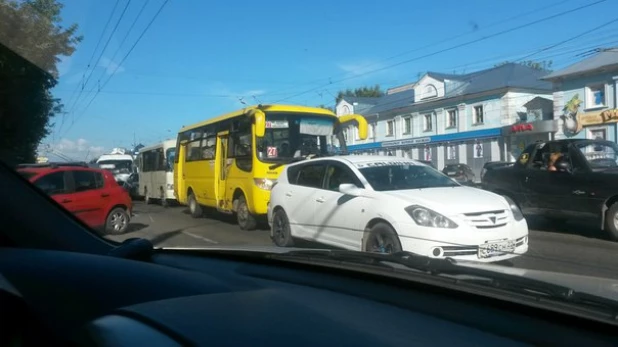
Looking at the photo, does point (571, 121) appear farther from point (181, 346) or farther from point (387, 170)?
point (181, 346)

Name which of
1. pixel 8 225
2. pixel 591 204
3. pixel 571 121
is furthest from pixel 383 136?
pixel 8 225

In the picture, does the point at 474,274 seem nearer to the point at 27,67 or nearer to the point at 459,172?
the point at 27,67

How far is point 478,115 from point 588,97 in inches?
322

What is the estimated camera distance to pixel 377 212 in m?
6.95

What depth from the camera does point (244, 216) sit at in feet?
43.2

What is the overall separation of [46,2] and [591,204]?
9365mm

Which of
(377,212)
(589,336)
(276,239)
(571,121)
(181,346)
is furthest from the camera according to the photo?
(571,121)

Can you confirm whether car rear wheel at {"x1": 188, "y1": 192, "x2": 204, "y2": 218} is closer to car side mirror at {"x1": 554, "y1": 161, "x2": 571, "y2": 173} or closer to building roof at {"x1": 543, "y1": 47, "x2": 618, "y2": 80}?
car side mirror at {"x1": 554, "y1": 161, "x2": 571, "y2": 173}

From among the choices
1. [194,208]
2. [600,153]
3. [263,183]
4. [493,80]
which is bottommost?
[194,208]

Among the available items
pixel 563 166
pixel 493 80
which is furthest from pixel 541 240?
pixel 493 80

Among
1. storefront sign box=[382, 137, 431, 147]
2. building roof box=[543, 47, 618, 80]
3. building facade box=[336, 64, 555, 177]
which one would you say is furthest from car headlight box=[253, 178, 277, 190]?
storefront sign box=[382, 137, 431, 147]

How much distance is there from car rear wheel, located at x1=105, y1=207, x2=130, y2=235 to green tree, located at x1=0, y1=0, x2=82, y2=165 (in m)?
2.77

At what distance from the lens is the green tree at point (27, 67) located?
5578 mm

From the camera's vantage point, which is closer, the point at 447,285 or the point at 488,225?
the point at 447,285
